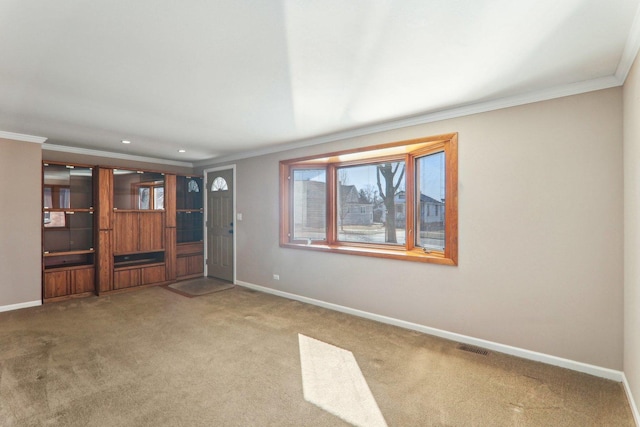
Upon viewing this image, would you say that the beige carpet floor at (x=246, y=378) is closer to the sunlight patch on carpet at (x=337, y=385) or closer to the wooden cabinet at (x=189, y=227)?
the sunlight patch on carpet at (x=337, y=385)

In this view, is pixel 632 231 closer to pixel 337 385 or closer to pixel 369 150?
pixel 337 385

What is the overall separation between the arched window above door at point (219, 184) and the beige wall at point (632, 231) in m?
5.31

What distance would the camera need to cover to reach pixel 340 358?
279cm

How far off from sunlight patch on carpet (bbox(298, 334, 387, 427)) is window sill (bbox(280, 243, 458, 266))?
1.21 metres

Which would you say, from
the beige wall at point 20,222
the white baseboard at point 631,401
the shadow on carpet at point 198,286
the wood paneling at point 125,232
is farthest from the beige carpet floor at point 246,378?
the wood paneling at point 125,232

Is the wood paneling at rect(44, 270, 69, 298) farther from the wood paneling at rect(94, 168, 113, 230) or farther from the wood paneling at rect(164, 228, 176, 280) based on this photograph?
the wood paneling at rect(164, 228, 176, 280)

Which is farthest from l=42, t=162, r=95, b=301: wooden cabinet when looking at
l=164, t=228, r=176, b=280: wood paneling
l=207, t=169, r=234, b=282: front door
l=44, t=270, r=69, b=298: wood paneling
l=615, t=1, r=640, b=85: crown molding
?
l=615, t=1, r=640, b=85: crown molding

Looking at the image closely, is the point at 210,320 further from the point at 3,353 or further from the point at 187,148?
the point at 187,148

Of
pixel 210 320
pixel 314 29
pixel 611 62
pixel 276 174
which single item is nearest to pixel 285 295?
pixel 210 320

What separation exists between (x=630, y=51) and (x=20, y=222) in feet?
21.5

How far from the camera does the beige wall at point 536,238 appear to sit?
242cm

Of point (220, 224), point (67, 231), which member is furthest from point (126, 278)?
point (220, 224)

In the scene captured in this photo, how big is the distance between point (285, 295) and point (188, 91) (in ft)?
10.4

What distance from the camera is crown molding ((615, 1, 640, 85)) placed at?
5.68ft
